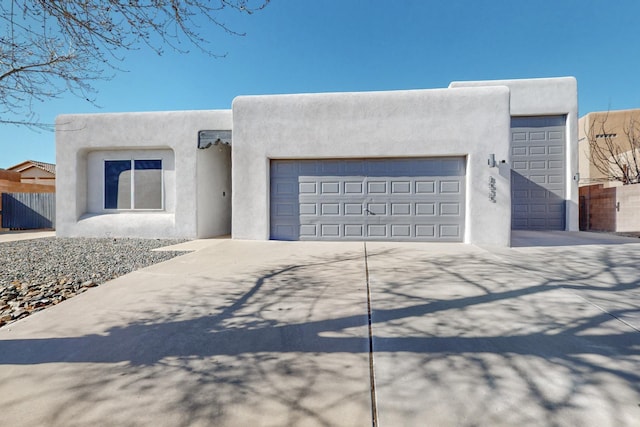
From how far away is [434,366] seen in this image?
2133 millimetres

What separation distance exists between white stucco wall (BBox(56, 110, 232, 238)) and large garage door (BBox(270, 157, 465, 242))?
284 cm

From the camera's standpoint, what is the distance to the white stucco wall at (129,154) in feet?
29.5

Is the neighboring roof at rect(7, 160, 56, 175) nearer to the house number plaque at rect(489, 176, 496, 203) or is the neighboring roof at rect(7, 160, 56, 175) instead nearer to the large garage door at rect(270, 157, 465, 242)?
the large garage door at rect(270, 157, 465, 242)

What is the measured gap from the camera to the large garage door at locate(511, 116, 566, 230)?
34.0ft

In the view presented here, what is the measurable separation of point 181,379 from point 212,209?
27.6 feet

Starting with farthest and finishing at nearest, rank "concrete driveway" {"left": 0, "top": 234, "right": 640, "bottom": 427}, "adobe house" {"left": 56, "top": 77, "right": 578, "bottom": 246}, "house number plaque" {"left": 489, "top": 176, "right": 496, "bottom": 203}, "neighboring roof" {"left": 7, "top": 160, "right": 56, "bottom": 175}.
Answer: "neighboring roof" {"left": 7, "top": 160, "right": 56, "bottom": 175}, "adobe house" {"left": 56, "top": 77, "right": 578, "bottom": 246}, "house number plaque" {"left": 489, "top": 176, "right": 496, "bottom": 203}, "concrete driveway" {"left": 0, "top": 234, "right": 640, "bottom": 427}

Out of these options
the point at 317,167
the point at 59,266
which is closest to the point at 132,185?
the point at 59,266

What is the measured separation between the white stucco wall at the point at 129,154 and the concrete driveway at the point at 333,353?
518 cm

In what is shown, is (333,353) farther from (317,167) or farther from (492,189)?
(492,189)

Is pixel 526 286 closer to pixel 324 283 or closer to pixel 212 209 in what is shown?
pixel 324 283

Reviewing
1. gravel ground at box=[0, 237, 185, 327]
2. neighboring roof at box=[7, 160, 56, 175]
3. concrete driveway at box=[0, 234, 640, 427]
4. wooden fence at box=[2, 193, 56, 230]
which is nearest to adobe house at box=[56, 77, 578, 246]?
gravel ground at box=[0, 237, 185, 327]

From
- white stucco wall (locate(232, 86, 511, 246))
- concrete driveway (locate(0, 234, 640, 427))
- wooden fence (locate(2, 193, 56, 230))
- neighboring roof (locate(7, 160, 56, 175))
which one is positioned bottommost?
concrete driveway (locate(0, 234, 640, 427))

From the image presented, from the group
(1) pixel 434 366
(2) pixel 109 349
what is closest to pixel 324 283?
(1) pixel 434 366

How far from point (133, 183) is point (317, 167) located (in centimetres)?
630
